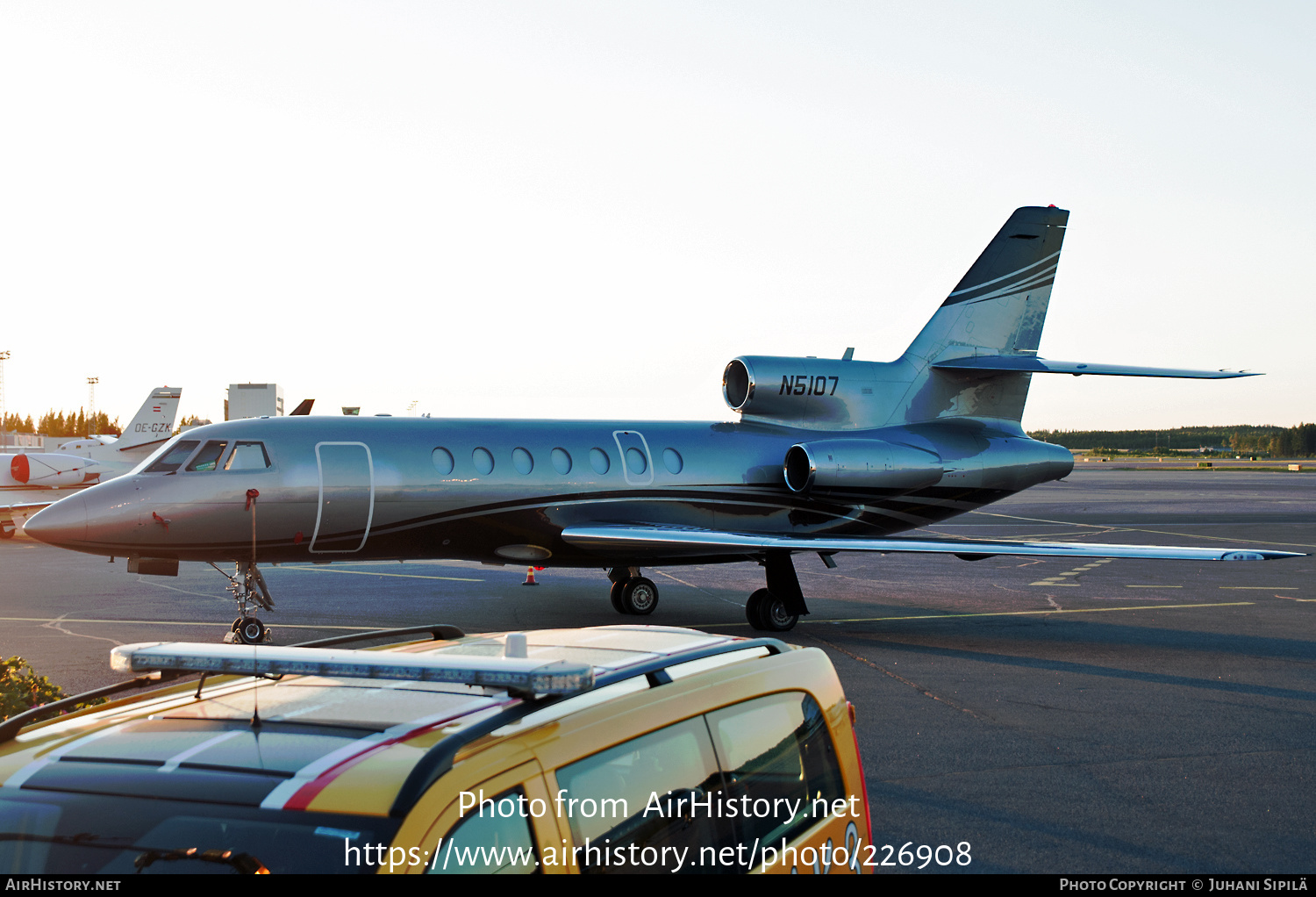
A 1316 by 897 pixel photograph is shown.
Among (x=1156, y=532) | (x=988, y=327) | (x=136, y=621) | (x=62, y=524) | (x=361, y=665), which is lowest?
(x=136, y=621)

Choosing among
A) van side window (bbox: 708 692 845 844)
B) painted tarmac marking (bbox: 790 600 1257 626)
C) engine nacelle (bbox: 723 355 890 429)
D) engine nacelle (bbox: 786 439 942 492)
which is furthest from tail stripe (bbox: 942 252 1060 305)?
van side window (bbox: 708 692 845 844)

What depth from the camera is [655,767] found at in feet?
10.5

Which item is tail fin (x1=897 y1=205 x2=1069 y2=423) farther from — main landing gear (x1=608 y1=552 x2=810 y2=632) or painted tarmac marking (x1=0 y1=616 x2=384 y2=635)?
painted tarmac marking (x1=0 y1=616 x2=384 y2=635)

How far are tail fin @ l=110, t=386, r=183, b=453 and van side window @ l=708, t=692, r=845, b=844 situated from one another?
50.5 metres

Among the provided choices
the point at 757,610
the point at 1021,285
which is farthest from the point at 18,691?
the point at 1021,285

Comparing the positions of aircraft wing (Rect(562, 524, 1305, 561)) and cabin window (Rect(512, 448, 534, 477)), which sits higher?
cabin window (Rect(512, 448, 534, 477))

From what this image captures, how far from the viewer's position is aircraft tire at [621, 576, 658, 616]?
16406 millimetres

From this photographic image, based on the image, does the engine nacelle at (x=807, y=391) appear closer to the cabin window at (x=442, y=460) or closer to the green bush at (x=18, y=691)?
the cabin window at (x=442, y=460)

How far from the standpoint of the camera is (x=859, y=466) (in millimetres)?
16281

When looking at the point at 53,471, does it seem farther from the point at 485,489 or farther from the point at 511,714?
the point at 511,714

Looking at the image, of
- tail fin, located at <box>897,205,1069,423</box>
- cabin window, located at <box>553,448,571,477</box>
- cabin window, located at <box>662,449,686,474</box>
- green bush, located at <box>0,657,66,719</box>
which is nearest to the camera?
green bush, located at <box>0,657,66,719</box>

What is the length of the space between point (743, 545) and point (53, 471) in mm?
36928

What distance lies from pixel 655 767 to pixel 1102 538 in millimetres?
27454

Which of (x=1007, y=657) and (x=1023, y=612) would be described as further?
(x=1023, y=612)
